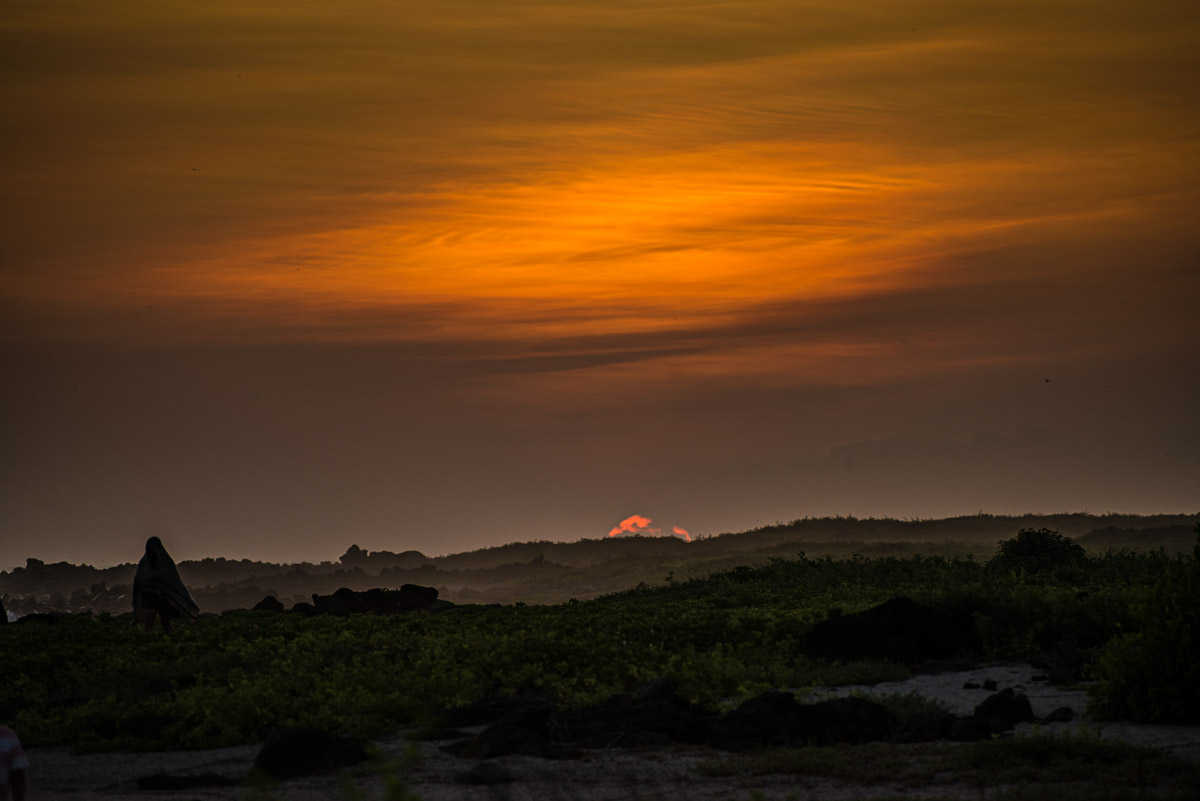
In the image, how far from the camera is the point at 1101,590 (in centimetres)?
2673

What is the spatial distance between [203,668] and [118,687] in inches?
64.3

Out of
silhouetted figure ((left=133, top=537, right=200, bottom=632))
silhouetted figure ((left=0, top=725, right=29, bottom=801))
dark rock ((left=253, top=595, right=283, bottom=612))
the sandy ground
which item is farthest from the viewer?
dark rock ((left=253, top=595, right=283, bottom=612))

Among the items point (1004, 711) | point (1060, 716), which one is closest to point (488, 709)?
point (1004, 711)

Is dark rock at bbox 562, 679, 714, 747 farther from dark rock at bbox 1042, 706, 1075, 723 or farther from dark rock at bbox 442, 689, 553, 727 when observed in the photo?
dark rock at bbox 1042, 706, 1075, 723

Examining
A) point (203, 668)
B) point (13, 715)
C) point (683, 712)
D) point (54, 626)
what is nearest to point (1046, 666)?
point (683, 712)

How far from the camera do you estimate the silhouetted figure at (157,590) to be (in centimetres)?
3519

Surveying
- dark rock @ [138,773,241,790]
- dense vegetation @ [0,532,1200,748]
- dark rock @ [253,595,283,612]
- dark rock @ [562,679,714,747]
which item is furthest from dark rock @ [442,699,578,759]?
dark rock @ [253,595,283,612]

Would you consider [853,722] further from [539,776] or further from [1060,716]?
[539,776]

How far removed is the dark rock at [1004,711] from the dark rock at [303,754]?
8.00 meters

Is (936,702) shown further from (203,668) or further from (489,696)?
(203,668)

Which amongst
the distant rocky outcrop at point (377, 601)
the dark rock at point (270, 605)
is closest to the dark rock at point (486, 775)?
the distant rocky outcrop at point (377, 601)

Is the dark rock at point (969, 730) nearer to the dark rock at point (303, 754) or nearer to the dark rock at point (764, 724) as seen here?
the dark rock at point (764, 724)

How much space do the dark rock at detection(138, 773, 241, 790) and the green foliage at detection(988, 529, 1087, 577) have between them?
22.7m

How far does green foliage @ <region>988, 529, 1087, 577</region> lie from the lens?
3553cm
